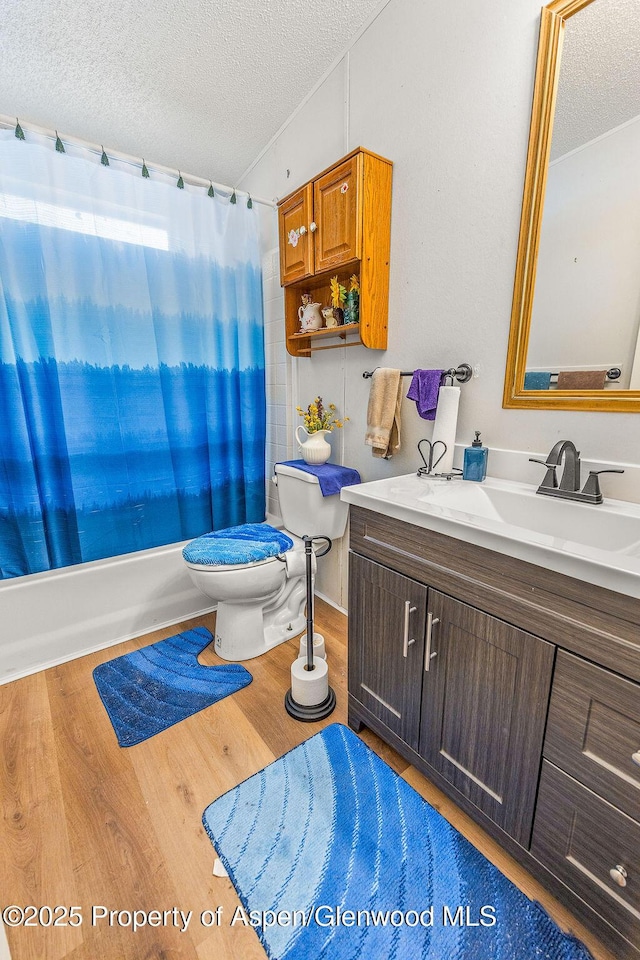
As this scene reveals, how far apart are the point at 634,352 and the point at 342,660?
56.8 inches

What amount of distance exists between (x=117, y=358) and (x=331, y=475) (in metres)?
1.05

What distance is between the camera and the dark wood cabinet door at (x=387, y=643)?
3.39ft

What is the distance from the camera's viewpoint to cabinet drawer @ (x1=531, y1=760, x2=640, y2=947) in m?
0.71

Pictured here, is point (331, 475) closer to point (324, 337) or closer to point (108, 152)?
point (324, 337)

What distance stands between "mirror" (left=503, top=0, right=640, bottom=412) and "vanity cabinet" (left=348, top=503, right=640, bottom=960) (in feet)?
1.82

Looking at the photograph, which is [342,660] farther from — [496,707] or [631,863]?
[631,863]

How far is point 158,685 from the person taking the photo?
155 centimetres

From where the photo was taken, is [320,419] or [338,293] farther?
[320,419]

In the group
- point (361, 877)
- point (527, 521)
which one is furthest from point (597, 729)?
point (361, 877)

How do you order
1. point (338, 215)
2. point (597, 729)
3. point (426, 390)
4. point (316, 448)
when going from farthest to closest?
point (316, 448) < point (338, 215) < point (426, 390) < point (597, 729)

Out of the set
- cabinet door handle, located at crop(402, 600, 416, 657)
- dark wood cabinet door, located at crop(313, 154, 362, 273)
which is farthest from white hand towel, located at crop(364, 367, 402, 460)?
cabinet door handle, located at crop(402, 600, 416, 657)

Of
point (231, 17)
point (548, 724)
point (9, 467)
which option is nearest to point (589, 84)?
point (231, 17)

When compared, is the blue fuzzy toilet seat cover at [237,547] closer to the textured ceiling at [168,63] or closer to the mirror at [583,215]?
the mirror at [583,215]

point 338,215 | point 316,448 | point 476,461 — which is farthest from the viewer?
point 316,448
